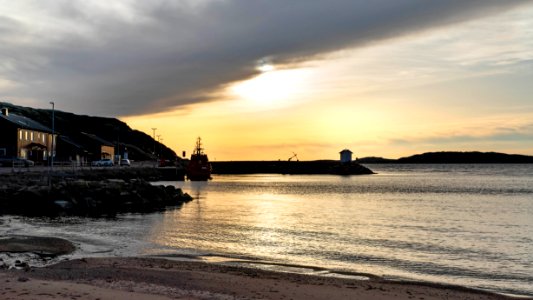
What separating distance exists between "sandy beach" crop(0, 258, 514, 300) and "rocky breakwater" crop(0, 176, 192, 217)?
22.7 metres

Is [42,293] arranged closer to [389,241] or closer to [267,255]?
[267,255]

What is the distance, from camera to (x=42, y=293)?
1315 centimetres

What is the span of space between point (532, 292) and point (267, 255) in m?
10.6

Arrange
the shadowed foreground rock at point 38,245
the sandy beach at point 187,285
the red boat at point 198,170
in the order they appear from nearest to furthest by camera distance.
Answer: the sandy beach at point 187,285
the shadowed foreground rock at point 38,245
the red boat at point 198,170

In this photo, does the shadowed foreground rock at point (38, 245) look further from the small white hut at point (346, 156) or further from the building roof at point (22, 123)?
the small white hut at point (346, 156)

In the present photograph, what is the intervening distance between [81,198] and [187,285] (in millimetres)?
31473

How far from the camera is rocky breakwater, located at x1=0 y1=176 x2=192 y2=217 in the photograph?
40.0 m

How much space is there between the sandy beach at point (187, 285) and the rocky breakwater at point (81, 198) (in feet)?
74.5

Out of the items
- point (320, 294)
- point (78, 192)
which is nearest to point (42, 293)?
point (320, 294)

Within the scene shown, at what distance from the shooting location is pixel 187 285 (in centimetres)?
1545

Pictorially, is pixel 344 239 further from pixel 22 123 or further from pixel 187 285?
pixel 22 123

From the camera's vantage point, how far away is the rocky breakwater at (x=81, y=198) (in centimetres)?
3997

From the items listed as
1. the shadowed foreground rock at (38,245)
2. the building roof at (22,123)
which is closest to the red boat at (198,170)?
the building roof at (22,123)

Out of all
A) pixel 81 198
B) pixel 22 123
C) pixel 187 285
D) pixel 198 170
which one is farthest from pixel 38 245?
pixel 198 170
